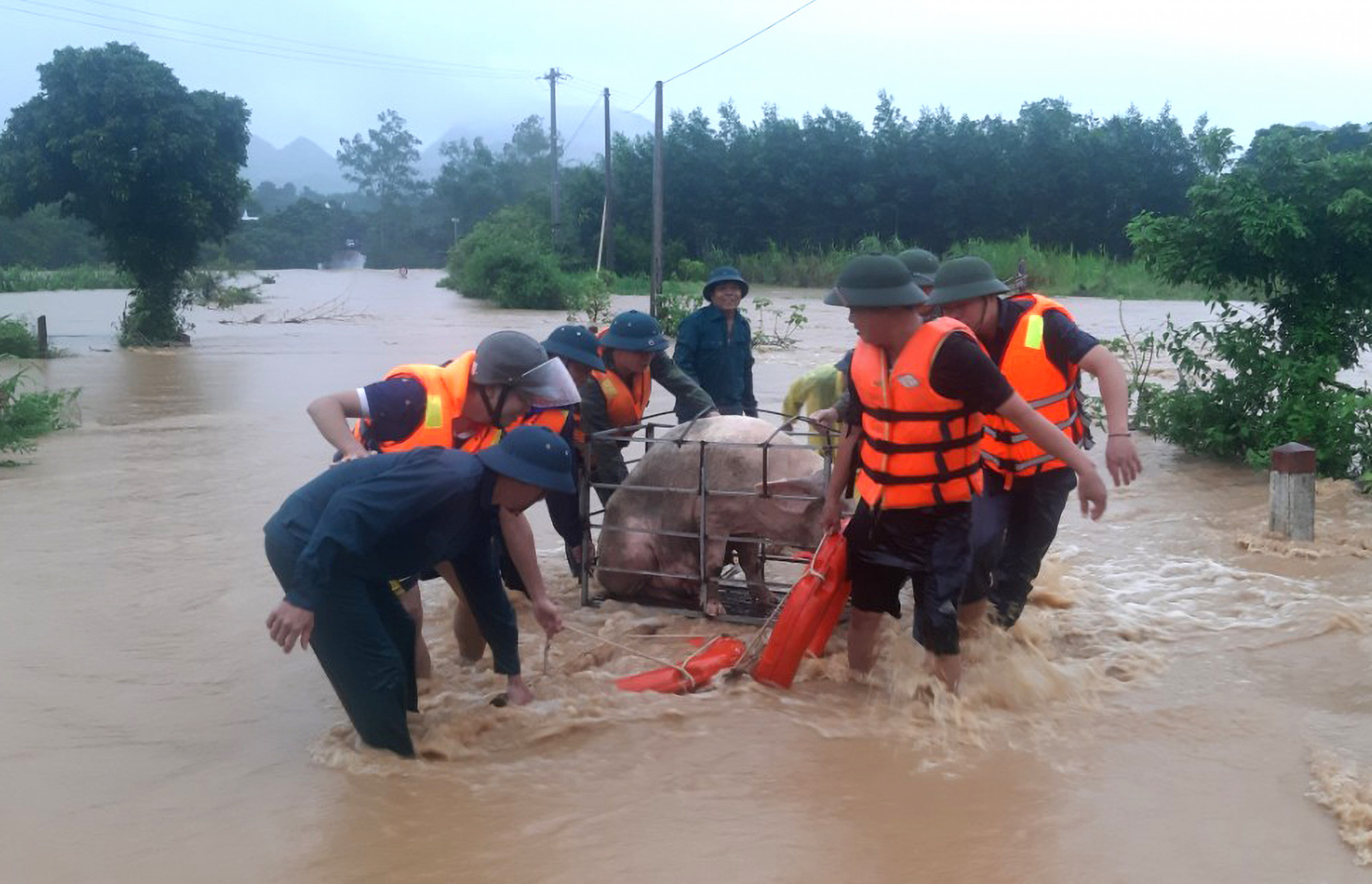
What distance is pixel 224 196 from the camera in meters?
22.2

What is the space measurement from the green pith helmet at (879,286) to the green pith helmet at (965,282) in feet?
1.61

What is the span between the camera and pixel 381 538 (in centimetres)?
415

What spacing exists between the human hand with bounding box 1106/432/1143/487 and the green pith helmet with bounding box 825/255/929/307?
0.94 meters

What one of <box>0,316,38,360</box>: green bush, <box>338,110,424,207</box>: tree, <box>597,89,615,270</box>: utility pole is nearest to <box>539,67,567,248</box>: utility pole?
<box>597,89,615,270</box>: utility pole

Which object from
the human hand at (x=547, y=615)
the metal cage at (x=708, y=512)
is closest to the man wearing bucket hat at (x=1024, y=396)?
the metal cage at (x=708, y=512)

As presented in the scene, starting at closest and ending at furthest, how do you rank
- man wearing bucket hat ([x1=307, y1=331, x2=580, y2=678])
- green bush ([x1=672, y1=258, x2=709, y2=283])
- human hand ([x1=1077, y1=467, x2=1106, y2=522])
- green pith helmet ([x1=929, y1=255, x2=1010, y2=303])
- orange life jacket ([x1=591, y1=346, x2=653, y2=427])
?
human hand ([x1=1077, y1=467, x2=1106, y2=522]), man wearing bucket hat ([x1=307, y1=331, x2=580, y2=678]), green pith helmet ([x1=929, y1=255, x2=1010, y2=303]), orange life jacket ([x1=591, y1=346, x2=653, y2=427]), green bush ([x1=672, y1=258, x2=709, y2=283])

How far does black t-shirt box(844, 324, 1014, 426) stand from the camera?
4.29 m

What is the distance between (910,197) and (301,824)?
128ft

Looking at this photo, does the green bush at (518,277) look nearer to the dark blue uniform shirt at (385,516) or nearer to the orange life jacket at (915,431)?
the orange life jacket at (915,431)

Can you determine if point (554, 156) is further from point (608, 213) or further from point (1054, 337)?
point (1054, 337)

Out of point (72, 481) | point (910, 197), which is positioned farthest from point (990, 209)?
point (72, 481)

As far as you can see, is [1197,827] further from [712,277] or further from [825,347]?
[825,347]

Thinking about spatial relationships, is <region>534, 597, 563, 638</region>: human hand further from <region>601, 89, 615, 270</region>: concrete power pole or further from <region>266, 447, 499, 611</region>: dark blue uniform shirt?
<region>601, 89, 615, 270</region>: concrete power pole

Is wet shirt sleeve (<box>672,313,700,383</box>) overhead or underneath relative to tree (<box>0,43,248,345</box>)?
underneath
